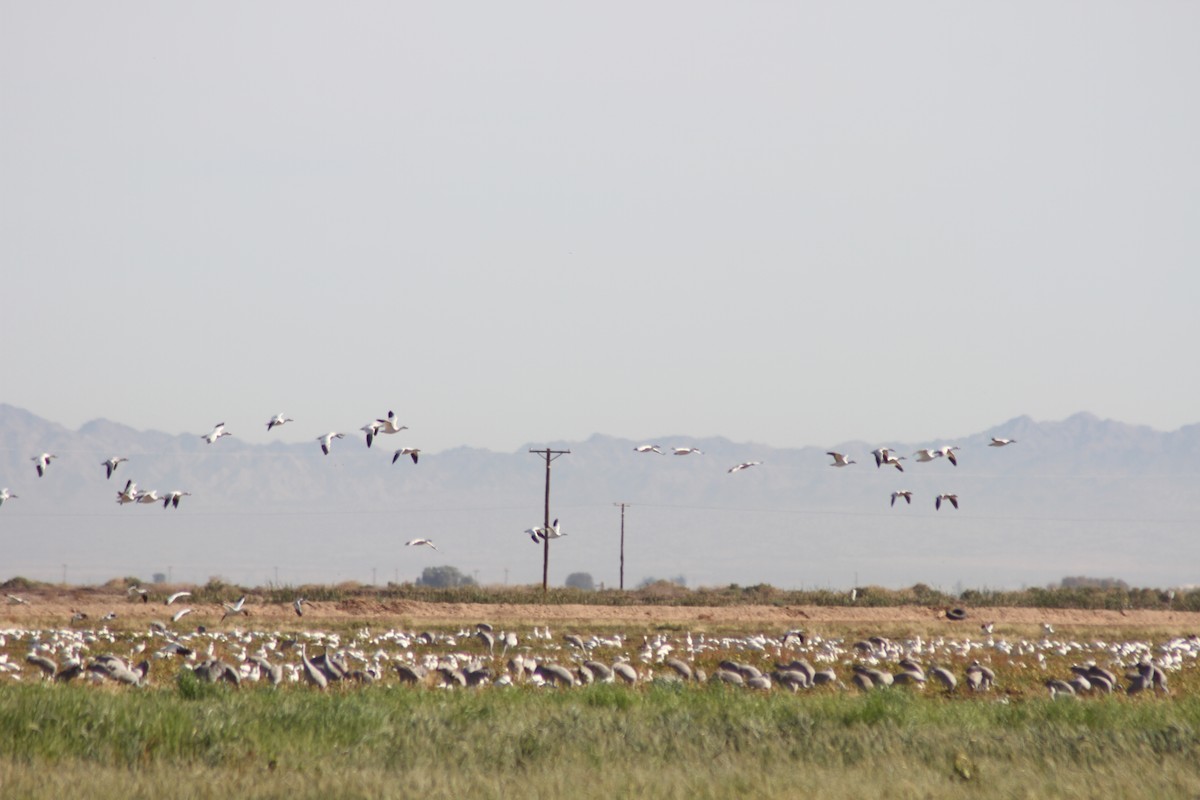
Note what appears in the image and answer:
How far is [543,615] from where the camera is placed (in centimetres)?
5056

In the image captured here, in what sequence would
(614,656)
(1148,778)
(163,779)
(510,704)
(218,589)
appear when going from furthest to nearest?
(218,589) → (614,656) → (510,704) → (1148,778) → (163,779)

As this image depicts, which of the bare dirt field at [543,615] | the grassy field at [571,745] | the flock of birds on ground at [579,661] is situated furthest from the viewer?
the bare dirt field at [543,615]

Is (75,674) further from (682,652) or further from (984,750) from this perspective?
(682,652)

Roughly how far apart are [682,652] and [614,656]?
191 centimetres

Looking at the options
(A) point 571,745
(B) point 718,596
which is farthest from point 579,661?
(B) point 718,596

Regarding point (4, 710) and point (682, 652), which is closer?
point (4, 710)

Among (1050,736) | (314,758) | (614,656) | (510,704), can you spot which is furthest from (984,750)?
(614,656)

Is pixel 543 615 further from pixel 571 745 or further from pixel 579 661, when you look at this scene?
pixel 571 745

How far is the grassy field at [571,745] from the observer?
11062mm

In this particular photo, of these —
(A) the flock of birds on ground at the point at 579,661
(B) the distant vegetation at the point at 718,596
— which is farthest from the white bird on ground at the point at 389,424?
(B) the distant vegetation at the point at 718,596

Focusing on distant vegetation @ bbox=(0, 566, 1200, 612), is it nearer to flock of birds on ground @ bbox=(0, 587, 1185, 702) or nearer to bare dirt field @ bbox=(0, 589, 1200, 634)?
bare dirt field @ bbox=(0, 589, 1200, 634)

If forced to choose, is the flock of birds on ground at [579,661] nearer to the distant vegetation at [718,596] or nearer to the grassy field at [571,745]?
the grassy field at [571,745]

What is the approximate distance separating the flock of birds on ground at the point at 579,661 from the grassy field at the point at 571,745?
2649 mm

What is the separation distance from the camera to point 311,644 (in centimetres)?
2909
